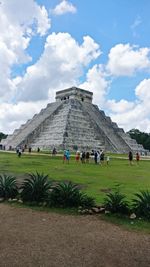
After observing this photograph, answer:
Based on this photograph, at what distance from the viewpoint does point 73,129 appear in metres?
56.1

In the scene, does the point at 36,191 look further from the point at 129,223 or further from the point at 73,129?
the point at 73,129

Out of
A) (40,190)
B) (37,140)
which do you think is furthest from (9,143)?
(40,190)

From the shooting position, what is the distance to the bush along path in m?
9.41

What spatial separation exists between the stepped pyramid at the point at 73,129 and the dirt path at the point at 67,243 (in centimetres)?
4096

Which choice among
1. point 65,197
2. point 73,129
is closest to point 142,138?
point 73,129

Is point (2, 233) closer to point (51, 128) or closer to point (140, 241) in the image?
point (140, 241)

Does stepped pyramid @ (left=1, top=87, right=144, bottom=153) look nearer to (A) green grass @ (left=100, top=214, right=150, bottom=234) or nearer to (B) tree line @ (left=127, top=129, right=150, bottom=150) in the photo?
(B) tree line @ (left=127, top=129, right=150, bottom=150)

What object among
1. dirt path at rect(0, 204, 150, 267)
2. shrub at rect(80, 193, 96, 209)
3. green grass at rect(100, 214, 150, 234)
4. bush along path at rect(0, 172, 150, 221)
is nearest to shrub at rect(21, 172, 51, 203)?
bush along path at rect(0, 172, 150, 221)

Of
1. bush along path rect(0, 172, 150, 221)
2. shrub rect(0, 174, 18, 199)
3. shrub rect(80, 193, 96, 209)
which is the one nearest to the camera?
bush along path rect(0, 172, 150, 221)

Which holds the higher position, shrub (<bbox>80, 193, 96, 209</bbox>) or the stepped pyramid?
the stepped pyramid

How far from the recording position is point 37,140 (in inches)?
2303

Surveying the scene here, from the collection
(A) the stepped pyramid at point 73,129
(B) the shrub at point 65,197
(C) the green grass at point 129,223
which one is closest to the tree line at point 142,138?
(A) the stepped pyramid at point 73,129

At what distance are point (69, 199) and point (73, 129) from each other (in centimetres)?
4576

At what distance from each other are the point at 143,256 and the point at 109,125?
6145 cm
